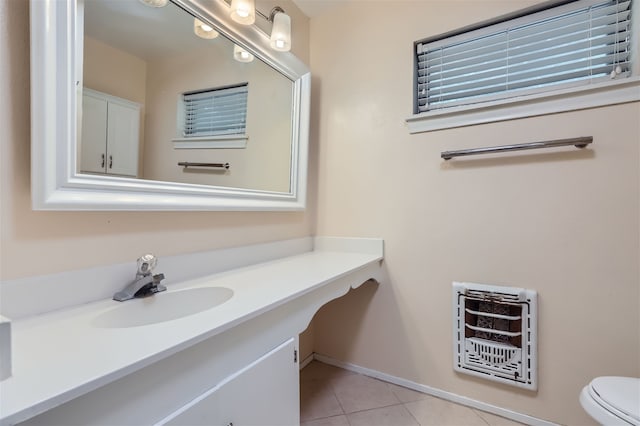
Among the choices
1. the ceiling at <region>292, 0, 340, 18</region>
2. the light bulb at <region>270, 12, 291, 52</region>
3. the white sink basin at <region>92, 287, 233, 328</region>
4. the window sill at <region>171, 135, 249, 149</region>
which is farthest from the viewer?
the ceiling at <region>292, 0, 340, 18</region>

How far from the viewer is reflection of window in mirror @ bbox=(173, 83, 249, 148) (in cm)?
121

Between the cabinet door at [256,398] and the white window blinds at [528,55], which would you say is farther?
the white window blinds at [528,55]

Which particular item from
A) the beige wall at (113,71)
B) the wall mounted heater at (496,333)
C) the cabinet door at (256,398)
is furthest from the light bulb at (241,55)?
the wall mounted heater at (496,333)

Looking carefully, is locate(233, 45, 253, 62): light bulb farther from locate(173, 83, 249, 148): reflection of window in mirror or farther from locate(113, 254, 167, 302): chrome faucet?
locate(113, 254, 167, 302): chrome faucet

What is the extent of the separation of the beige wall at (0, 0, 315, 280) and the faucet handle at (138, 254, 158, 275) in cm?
7

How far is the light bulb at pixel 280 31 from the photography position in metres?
1.54

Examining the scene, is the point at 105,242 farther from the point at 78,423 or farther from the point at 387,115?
the point at 387,115

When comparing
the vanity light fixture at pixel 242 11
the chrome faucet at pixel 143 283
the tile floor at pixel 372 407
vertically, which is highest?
the vanity light fixture at pixel 242 11

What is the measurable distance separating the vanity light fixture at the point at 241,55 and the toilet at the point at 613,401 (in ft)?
6.22

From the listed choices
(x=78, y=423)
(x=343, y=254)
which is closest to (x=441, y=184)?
(x=343, y=254)

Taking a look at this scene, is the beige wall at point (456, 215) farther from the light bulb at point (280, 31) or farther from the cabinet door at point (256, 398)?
the cabinet door at point (256, 398)

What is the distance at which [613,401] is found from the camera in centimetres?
95

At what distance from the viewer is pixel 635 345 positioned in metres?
1.23

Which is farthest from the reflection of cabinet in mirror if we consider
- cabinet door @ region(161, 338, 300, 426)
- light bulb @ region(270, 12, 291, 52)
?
light bulb @ region(270, 12, 291, 52)
